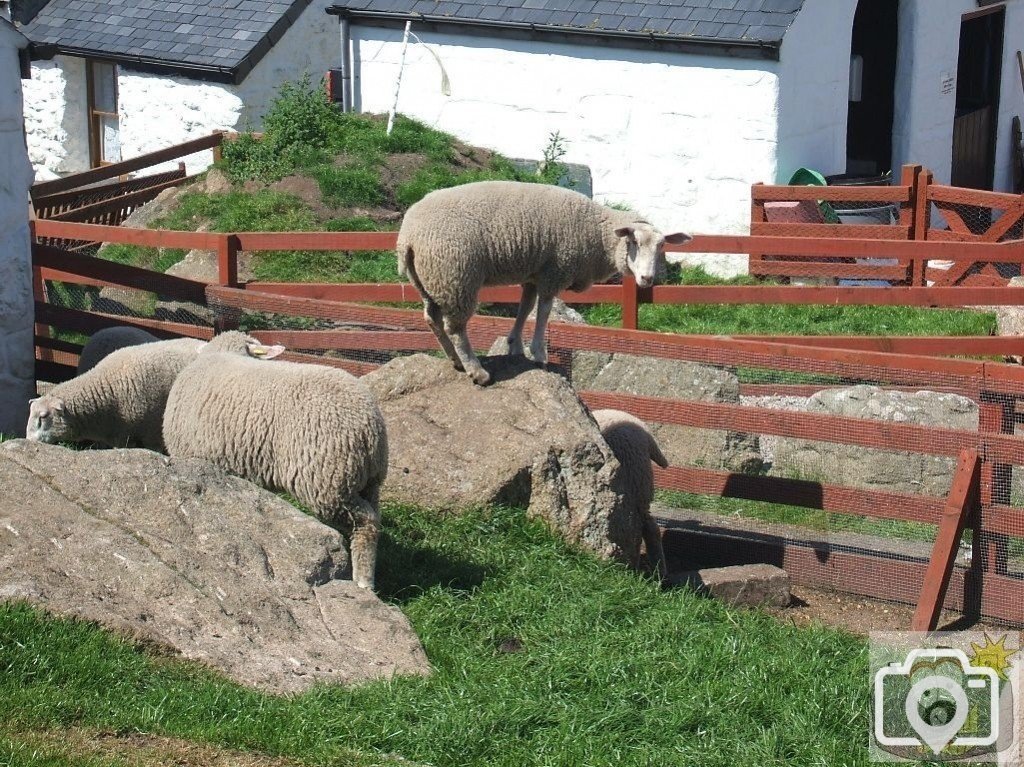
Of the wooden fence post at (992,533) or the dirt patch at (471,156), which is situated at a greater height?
the dirt patch at (471,156)

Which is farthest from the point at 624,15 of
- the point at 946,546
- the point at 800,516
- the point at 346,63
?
the point at 946,546

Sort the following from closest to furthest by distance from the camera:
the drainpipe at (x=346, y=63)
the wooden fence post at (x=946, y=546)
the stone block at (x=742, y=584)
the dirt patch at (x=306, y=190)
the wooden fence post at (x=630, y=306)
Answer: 1. the wooden fence post at (x=946, y=546)
2. the stone block at (x=742, y=584)
3. the wooden fence post at (x=630, y=306)
4. the dirt patch at (x=306, y=190)
5. the drainpipe at (x=346, y=63)

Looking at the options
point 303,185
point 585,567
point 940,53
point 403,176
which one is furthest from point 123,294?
point 940,53

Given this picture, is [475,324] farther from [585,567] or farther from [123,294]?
[123,294]

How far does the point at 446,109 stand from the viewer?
17.6 m

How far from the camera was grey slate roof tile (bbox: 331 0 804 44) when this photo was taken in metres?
15.5

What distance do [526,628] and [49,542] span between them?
6.82 feet

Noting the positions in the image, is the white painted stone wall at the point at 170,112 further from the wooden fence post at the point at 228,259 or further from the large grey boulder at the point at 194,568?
the large grey boulder at the point at 194,568

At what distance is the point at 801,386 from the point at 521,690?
4.45 metres

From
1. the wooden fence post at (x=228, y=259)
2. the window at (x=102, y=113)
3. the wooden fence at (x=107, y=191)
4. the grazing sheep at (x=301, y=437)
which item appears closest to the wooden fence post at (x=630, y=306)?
the wooden fence post at (x=228, y=259)

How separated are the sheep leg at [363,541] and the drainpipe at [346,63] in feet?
42.8

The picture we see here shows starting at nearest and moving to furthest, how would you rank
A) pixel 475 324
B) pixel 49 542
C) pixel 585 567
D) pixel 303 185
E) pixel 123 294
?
pixel 49 542 < pixel 585 567 < pixel 475 324 < pixel 123 294 < pixel 303 185

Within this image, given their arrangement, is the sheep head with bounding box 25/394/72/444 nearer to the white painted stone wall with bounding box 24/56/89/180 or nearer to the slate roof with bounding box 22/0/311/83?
the slate roof with bounding box 22/0/311/83

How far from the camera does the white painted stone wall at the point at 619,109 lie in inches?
618
